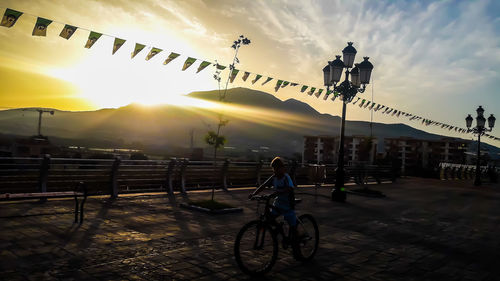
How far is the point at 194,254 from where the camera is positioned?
21.0ft

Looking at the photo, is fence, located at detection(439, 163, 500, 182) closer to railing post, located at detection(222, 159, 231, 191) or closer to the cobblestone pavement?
the cobblestone pavement

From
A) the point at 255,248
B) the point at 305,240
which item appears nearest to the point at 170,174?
the point at 305,240

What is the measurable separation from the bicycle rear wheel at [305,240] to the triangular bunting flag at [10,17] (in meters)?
9.42

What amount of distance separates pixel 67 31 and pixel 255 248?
9552mm

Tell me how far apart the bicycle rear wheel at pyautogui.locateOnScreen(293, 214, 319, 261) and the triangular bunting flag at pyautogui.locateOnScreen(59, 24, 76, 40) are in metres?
9.26

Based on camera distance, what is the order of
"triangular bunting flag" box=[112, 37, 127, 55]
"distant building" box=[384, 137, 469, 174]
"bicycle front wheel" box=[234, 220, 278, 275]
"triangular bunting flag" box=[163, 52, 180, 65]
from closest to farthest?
"bicycle front wheel" box=[234, 220, 278, 275], "triangular bunting flag" box=[112, 37, 127, 55], "triangular bunting flag" box=[163, 52, 180, 65], "distant building" box=[384, 137, 469, 174]

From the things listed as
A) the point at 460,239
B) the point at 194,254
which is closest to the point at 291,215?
the point at 194,254

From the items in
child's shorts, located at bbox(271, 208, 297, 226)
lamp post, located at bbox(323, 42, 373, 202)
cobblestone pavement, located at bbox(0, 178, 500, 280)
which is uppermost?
lamp post, located at bbox(323, 42, 373, 202)

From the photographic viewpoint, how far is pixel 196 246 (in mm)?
6926

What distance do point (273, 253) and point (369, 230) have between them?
4762mm

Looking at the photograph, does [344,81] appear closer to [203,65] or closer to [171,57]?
[203,65]

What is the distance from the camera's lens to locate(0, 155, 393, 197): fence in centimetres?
1103

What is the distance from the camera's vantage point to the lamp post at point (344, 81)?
48.6 ft

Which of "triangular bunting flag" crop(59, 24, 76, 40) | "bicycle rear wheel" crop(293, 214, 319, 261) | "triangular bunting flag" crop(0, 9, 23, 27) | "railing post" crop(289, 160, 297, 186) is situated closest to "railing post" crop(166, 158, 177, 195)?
"triangular bunting flag" crop(59, 24, 76, 40)
